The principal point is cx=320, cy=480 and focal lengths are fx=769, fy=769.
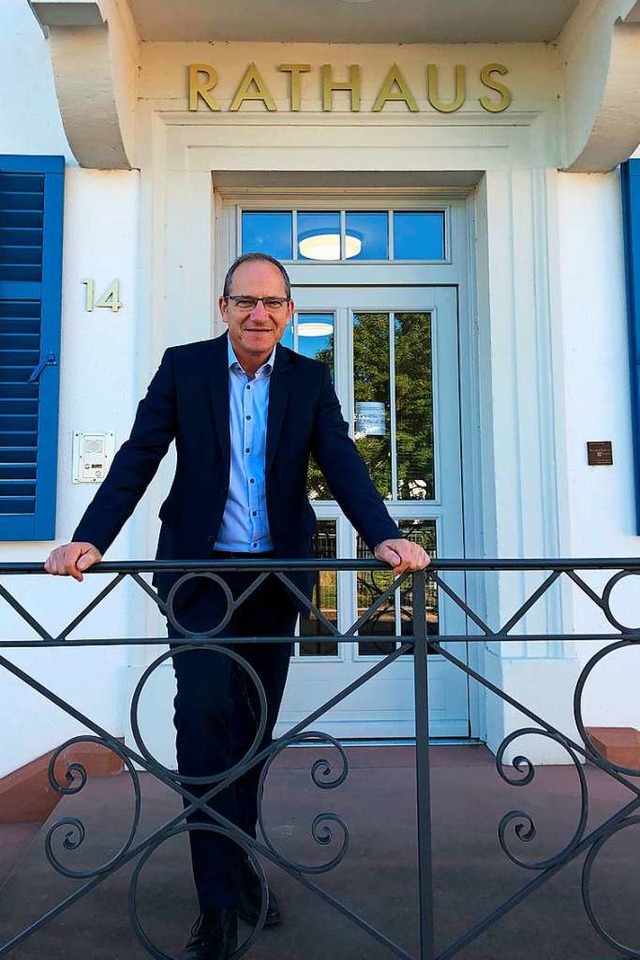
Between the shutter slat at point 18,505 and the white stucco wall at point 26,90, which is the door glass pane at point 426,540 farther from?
the white stucco wall at point 26,90

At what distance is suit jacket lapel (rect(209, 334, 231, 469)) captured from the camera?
206cm

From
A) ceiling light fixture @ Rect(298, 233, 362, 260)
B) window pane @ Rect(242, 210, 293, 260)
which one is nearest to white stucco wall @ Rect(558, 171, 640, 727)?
ceiling light fixture @ Rect(298, 233, 362, 260)

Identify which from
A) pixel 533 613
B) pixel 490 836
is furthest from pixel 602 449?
pixel 490 836

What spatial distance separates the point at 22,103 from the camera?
3658 millimetres

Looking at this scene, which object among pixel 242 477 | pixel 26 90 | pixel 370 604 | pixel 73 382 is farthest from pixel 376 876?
pixel 26 90

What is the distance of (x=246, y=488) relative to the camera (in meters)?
2.08

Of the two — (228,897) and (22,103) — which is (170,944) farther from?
(22,103)

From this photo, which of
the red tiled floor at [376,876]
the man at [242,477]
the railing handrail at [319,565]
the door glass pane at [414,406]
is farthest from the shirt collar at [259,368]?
the door glass pane at [414,406]

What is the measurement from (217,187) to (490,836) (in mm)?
3178

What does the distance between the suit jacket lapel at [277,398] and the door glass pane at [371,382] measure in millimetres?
1837

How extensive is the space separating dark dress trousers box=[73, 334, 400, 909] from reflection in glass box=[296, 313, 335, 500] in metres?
1.81

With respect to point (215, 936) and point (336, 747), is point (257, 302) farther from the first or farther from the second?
point (215, 936)

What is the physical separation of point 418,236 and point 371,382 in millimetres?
807

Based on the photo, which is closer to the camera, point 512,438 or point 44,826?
point 44,826
